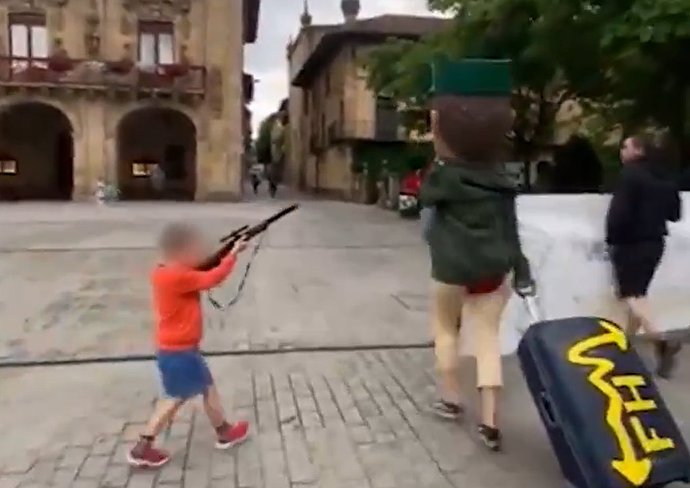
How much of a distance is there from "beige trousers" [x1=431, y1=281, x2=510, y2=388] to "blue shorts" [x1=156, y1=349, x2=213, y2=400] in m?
1.45

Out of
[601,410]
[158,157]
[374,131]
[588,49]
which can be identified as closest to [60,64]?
[158,157]

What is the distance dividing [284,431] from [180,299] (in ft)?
3.92

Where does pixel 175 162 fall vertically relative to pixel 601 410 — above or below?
above

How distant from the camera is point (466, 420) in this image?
5199 millimetres

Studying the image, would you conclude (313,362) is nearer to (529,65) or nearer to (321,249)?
(321,249)

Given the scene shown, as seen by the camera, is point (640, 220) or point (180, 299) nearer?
point (180, 299)

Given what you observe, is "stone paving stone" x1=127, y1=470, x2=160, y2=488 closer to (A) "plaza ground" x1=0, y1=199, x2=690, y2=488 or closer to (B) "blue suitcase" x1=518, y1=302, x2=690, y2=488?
(A) "plaza ground" x1=0, y1=199, x2=690, y2=488

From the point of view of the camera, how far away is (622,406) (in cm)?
379

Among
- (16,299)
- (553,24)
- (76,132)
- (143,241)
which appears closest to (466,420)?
(16,299)

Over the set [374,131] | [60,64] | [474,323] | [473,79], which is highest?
[60,64]

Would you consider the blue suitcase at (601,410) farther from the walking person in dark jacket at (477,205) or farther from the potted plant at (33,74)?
the potted plant at (33,74)

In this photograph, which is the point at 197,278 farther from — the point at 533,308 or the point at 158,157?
the point at 158,157

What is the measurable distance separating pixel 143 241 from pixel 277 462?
13.1 m

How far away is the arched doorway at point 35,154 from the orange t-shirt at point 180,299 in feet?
115
